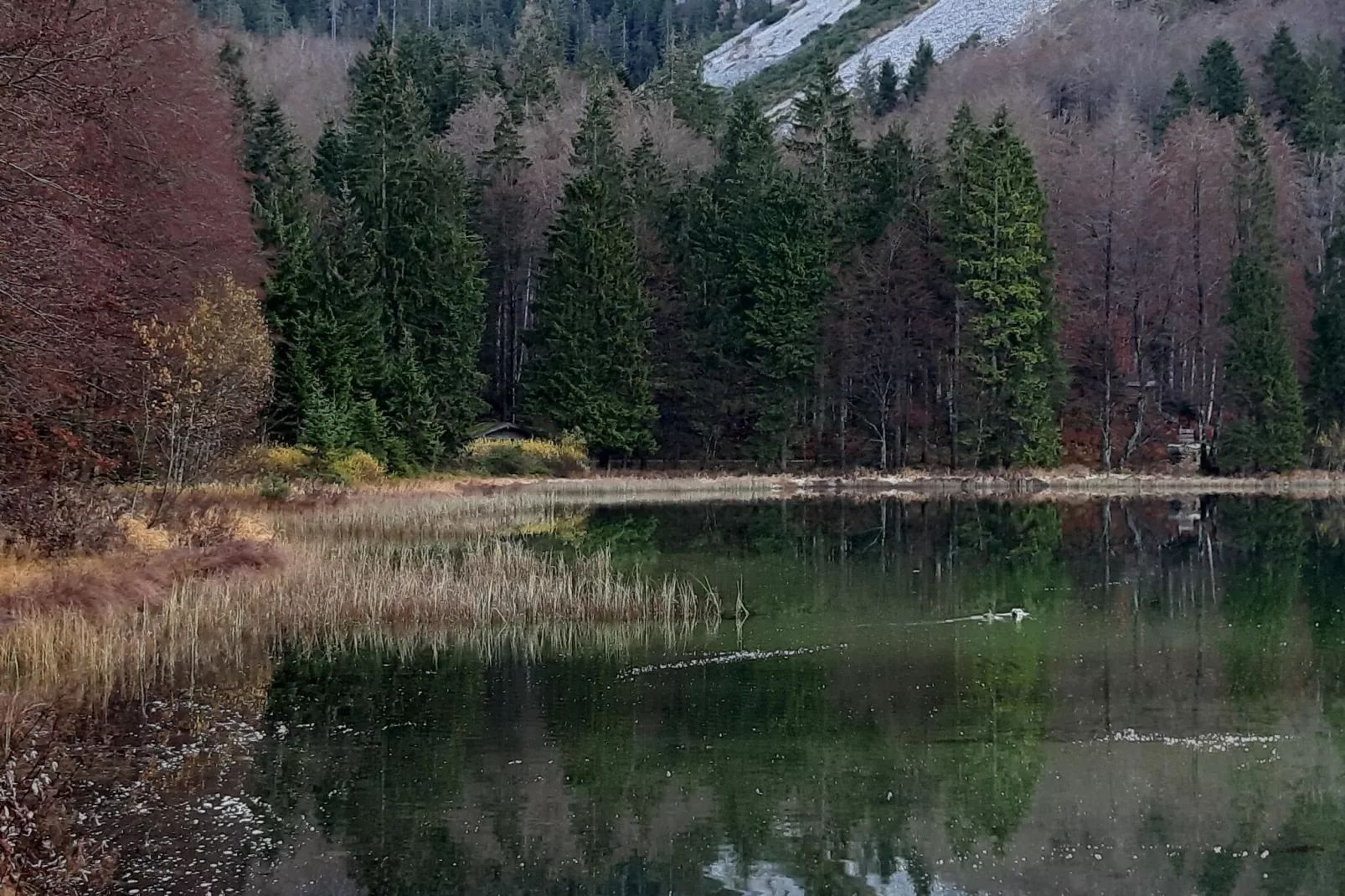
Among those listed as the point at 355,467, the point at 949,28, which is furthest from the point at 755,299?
the point at 949,28

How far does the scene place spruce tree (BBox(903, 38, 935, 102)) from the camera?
9169cm

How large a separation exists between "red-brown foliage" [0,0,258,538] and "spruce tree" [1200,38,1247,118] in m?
52.0

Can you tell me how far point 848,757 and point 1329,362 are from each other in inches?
1801

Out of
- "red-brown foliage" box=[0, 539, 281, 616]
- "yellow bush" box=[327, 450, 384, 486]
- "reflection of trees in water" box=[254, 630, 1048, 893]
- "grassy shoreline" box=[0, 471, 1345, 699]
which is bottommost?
"reflection of trees in water" box=[254, 630, 1048, 893]

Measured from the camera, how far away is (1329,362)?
165ft

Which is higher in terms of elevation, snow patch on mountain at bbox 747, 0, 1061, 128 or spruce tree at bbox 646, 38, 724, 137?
snow patch on mountain at bbox 747, 0, 1061, 128

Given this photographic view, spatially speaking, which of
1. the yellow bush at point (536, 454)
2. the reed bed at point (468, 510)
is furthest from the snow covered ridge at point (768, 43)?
the reed bed at point (468, 510)

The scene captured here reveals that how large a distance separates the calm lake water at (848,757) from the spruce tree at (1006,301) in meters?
28.0

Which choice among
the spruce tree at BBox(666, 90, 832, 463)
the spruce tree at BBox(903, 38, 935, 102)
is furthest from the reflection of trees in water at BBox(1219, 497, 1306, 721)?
the spruce tree at BBox(903, 38, 935, 102)

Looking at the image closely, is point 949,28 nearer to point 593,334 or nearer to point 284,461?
point 593,334

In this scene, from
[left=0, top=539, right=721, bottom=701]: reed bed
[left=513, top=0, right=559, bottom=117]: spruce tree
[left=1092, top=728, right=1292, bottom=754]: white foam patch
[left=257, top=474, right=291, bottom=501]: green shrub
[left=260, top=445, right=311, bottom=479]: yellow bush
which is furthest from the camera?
[left=513, top=0, right=559, bottom=117]: spruce tree

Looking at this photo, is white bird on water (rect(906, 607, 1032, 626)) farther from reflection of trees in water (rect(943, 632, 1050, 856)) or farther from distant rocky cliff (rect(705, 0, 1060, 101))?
distant rocky cliff (rect(705, 0, 1060, 101))

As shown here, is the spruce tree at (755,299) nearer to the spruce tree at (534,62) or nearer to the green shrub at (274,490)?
the spruce tree at (534,62)

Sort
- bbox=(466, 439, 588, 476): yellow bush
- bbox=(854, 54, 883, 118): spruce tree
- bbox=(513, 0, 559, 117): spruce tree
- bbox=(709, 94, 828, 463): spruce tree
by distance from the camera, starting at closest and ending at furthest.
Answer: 1. bbox=(466, 439, 588, 476): yellow bush
2. bbox=(709, 94, 828, 463): spruce tree
3. bbox=(513, 0, 559, 117): spruce tree
4. bbox=(854, 54, 883, 118): spruce tree
